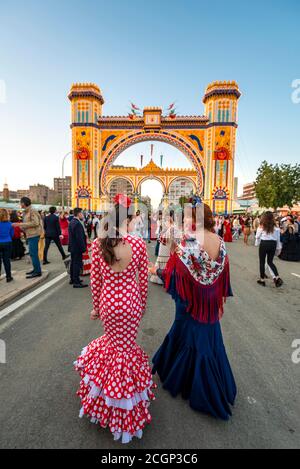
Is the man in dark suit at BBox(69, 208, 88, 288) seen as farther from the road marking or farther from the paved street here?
the paved street

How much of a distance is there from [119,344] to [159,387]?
93cm

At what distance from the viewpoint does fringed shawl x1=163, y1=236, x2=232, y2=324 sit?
2.13 metres

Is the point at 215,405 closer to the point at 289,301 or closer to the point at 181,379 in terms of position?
the point at 181,379

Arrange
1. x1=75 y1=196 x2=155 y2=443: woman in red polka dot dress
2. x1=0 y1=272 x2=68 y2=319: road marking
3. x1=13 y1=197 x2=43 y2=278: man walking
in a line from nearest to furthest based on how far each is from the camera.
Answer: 1. x1=75 y1=196 x2=155 y2=443: woman in red polka dot dress
2. x1=0 y1=272 x2=68 y2=319: road marking
3. x1=13 y1=197 x2=43 y2=278: man walking

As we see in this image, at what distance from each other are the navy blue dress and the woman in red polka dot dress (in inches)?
16.9

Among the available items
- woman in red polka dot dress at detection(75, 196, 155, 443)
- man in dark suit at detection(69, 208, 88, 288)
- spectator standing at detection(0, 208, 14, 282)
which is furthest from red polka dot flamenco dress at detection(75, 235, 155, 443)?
spectator standing at detection(0, 208, 14, 282)

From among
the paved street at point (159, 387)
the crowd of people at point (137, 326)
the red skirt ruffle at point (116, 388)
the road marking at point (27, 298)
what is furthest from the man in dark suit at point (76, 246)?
the red skirt ruffle at point (116, 388)

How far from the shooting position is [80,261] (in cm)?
601

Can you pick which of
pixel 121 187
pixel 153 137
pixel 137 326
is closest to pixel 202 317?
pixel 137 326

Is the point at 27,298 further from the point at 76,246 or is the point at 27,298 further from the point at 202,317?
the point at 202,317

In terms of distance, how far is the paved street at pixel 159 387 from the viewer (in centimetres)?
196

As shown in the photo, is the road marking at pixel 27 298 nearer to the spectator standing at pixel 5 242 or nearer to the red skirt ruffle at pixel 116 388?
the spectator standing at pixel 5 242

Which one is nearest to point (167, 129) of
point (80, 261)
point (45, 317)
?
point (80, 261)

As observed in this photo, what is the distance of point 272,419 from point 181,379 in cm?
81
